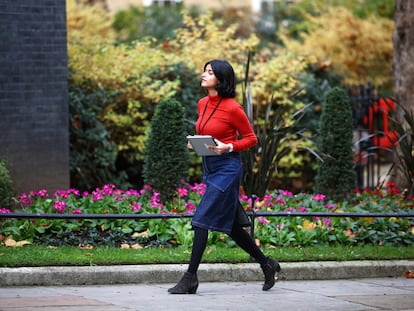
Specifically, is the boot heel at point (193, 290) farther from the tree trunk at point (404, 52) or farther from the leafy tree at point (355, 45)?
the leafy tree at point (355, 45)

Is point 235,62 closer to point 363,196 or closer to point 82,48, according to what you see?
point 82,48

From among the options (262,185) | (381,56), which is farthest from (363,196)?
(381,56)

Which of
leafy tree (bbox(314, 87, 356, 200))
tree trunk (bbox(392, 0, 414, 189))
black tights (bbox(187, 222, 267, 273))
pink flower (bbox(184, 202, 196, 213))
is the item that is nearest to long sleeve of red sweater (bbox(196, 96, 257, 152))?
black tights (bbox(187, 222, 267, 273))

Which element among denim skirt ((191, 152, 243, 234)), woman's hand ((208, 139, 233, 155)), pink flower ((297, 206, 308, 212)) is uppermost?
woman's hand ((208, 139, 233, 155))

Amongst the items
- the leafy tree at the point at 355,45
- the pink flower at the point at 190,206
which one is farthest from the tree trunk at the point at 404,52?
the leafy tree at the point at 355,45

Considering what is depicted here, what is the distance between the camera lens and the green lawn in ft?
27.9

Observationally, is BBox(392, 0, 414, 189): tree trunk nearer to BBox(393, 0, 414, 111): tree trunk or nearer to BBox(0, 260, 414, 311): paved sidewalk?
BBox(393, 0, 414, 111): tree trunk

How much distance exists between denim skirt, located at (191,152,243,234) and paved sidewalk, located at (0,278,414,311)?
0.60 meters

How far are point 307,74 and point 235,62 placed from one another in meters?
1.26

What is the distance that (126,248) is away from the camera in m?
9.34

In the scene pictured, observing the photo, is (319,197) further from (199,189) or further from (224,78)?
(224,78)

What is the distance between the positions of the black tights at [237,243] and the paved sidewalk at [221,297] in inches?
10.8

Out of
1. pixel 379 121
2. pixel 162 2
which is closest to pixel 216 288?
pixel 379 121

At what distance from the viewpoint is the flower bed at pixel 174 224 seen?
9641mm
